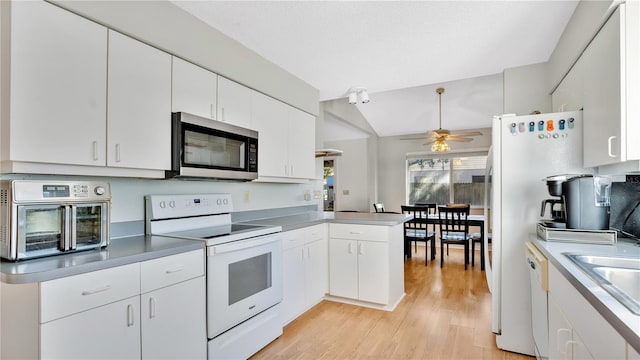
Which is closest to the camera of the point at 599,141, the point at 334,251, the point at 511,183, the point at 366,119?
the point at 599,141

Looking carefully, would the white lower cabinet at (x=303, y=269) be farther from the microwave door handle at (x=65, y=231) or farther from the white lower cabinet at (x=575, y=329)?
the white lower cabinet at (x=575, y=329)

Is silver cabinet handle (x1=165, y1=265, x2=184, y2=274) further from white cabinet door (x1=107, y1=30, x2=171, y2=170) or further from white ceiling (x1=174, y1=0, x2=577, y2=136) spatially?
white ceiling (x1=174, y1=0, x2=577, y2=136)

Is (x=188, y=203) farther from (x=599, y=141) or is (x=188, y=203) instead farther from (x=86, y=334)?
(x=599, y=141)

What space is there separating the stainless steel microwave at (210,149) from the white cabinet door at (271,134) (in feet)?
0.52

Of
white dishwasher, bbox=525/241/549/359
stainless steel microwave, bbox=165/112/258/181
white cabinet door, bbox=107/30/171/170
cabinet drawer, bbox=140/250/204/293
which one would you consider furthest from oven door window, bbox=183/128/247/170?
white dishwasher, bbox=525/241/549/359

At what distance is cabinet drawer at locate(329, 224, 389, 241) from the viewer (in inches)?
113

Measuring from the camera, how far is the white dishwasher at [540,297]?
1598mm

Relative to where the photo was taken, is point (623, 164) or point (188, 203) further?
A: point (188, 203)

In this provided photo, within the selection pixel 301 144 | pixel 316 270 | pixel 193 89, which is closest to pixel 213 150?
pixel 193 89

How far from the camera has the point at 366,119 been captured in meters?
6.04

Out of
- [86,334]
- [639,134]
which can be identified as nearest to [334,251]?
[86,334]

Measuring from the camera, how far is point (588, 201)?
1801 mm

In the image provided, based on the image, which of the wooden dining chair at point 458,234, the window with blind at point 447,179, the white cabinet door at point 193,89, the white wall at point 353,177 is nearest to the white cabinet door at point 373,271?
the white cabinet door at point 193,89

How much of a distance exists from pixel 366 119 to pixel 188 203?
14.5 ft
